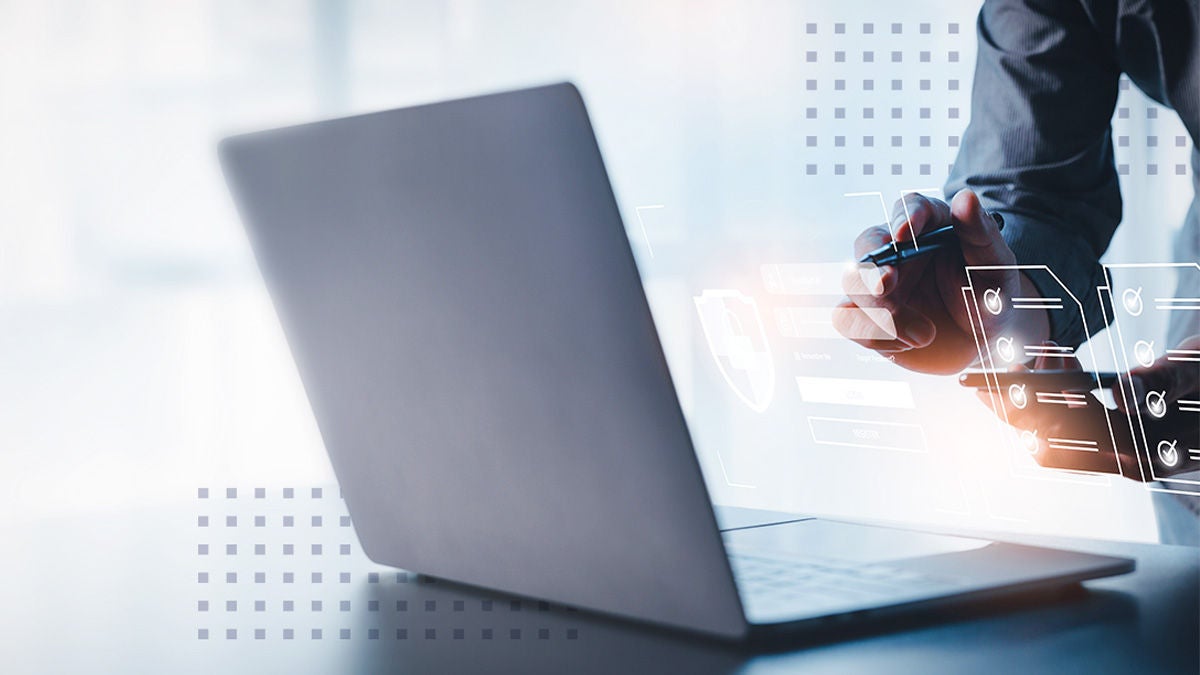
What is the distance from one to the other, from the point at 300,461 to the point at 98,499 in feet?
1.41

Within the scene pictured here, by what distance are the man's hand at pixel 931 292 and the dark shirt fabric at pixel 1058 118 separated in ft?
0.62

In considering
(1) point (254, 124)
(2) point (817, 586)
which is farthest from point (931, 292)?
(1) point (254, 124)

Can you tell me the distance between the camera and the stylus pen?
568 millimetres

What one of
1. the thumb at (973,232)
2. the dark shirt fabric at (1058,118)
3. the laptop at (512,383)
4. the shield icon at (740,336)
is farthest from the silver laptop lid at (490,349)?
the dark shirt fabric at (1058,118)

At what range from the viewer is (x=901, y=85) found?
2.59 meters

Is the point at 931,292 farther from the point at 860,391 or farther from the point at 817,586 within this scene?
the point at 817,586

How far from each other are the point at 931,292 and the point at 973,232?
42 mm

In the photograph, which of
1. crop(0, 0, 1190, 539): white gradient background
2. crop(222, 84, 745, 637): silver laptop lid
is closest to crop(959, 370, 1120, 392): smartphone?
crop(222, 84, 745, 637): silver laptop lid

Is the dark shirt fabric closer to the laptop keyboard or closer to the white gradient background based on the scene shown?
the laptop keyboard

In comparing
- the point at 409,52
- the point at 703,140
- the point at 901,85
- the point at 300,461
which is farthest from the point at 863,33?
the point at 300,461

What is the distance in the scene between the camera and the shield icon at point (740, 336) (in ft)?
1.98

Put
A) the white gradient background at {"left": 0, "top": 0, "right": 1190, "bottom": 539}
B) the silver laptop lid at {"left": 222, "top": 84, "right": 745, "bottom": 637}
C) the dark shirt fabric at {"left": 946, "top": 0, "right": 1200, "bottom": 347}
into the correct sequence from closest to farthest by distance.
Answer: the silver laptop lid at {"left": 222, "top": 84, "right": 745, "bottom": 637} → the dark shirt fabric at {"left": 946, "top": 0, "right": 1200, "bottom": 347} → the white gradient background at {"left": 0, "top": 0, "right": 1190, "bottom": 539}

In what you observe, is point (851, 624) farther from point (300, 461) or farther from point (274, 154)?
point (300, 461)

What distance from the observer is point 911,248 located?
584 millimetres
